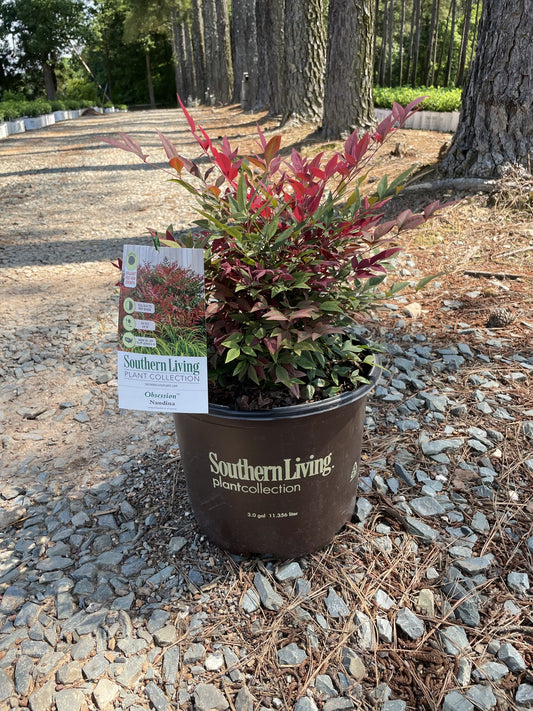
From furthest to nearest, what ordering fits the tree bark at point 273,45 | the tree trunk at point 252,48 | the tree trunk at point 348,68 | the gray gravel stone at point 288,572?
the tree trunk at point 252,48 < the tree bark at point 273,45 < the tree trunk at point 348,68 < the gray gravel stone at point 288,572

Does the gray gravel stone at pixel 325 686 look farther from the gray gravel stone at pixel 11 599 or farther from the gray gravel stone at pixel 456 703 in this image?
the gray gravel stone at pixel 11 599

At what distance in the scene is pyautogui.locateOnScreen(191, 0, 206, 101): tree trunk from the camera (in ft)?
83.7

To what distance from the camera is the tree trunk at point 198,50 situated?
25.5m

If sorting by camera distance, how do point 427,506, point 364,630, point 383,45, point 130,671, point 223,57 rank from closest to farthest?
1. point 130,671
2. point 364,630
3. point 427,506
4. point 223,57
5. point 383,45

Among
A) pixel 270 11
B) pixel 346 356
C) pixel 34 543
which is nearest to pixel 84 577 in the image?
pixel 34 543

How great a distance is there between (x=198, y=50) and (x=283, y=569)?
31.2 metres

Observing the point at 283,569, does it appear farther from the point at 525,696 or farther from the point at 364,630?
the point at 525,696

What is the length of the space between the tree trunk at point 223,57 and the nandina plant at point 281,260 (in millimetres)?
22928

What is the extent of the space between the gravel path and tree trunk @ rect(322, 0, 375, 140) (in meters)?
5.10

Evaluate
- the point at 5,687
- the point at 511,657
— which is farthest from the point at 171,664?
the point at 511,657

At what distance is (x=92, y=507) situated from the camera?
212 cm

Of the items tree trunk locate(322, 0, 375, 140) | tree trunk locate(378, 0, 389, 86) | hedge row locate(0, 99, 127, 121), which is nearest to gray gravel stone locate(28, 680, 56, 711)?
tree trunk locate(322, 0, 375, 140)

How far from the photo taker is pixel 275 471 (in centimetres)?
162

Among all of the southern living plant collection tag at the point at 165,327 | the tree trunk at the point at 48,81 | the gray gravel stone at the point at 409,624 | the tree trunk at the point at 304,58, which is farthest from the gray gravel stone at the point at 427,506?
the tree trunk at the point at 48,81
